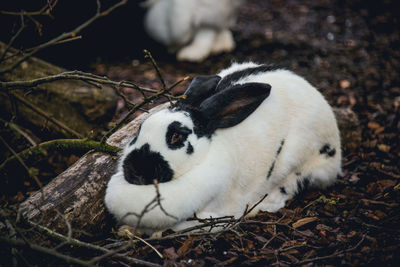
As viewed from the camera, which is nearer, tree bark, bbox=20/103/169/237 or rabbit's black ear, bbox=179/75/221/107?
tree bark, bbox=20/103/169/237

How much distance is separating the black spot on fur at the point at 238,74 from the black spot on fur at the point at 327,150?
31.3 inches

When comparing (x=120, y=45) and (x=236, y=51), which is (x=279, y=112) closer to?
(x=236, y=51)

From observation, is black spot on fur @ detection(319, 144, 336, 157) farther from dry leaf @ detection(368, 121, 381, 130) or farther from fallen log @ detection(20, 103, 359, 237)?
fallen log @ detection(20, 103, 359, 237)

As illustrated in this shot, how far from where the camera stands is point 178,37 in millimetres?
6703

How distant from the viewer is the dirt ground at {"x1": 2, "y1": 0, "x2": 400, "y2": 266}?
285cm

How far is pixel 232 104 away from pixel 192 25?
13.8ft

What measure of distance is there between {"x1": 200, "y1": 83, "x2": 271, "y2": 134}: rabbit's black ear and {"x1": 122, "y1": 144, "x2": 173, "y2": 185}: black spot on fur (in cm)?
44

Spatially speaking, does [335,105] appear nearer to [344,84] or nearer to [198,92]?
[344,84]

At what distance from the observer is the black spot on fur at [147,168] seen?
274cm

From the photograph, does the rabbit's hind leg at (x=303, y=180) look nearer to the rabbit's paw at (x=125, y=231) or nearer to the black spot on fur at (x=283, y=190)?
the black spot on fur at (x=283, y=190)

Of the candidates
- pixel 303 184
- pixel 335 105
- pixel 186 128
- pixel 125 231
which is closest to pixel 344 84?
pixel 335 105

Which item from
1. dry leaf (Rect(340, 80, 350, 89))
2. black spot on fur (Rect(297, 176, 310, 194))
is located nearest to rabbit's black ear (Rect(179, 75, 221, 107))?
black spot on fur (Rect(297, 176, 310, 194))

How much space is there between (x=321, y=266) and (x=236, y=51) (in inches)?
189

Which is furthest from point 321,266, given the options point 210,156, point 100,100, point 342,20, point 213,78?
point 342,20
